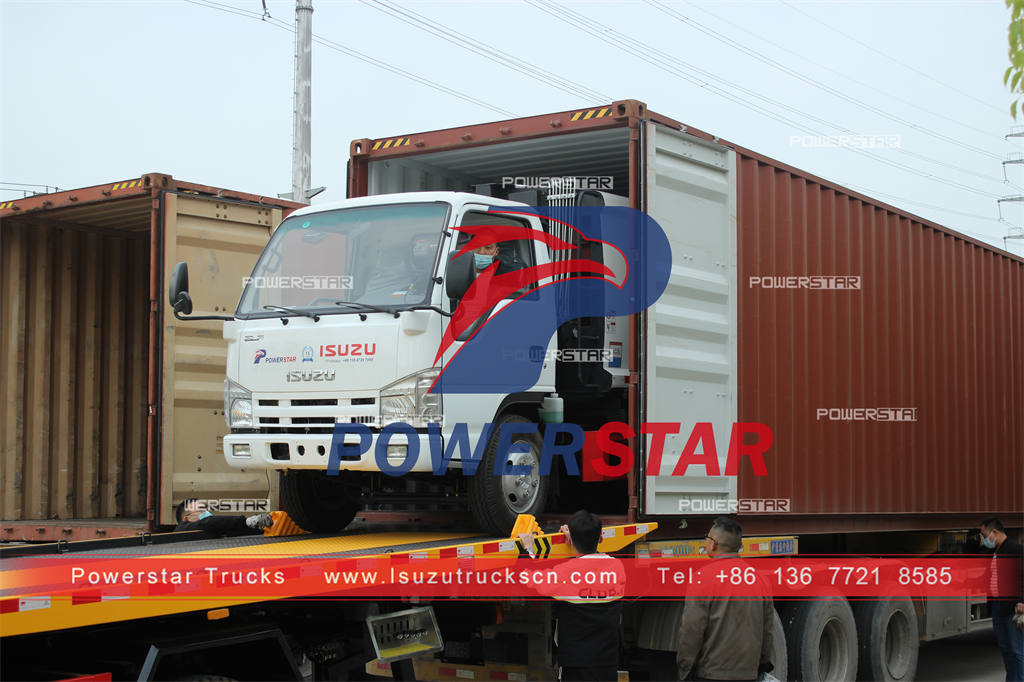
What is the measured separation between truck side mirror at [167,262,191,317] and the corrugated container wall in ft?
13.0

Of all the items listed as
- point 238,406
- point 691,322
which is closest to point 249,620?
point 238,406

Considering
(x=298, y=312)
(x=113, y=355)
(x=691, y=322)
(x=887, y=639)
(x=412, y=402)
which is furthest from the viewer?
(x=113, y=355)

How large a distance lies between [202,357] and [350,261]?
9.37ft

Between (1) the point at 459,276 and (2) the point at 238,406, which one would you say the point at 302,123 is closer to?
(2) the point at 238,406

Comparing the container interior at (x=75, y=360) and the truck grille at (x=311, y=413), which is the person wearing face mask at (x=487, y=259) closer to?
the truck grille at (x=311, y=413)

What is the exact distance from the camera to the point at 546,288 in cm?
725

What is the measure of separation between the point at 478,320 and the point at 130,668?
2.88 m

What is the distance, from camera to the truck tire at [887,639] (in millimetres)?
8922

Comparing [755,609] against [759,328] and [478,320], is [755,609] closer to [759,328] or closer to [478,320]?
[478,320]

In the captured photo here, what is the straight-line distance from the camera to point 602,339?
753cm

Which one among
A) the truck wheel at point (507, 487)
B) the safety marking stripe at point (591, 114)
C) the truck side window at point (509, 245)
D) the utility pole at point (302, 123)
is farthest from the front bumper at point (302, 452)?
the utility pole at point (302, 123)

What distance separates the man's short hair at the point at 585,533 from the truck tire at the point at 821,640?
120 inches

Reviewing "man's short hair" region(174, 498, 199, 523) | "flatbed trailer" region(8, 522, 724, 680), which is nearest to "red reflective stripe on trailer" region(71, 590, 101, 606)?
"flatbed trailer" region(8, 522, 724, 680)

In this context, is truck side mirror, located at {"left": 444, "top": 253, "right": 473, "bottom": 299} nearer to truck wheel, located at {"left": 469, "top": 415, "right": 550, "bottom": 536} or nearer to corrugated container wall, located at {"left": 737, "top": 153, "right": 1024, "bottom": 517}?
truck wheel, located at {"left": 469, "top": 415, "right": 550, "bottom": 536}
